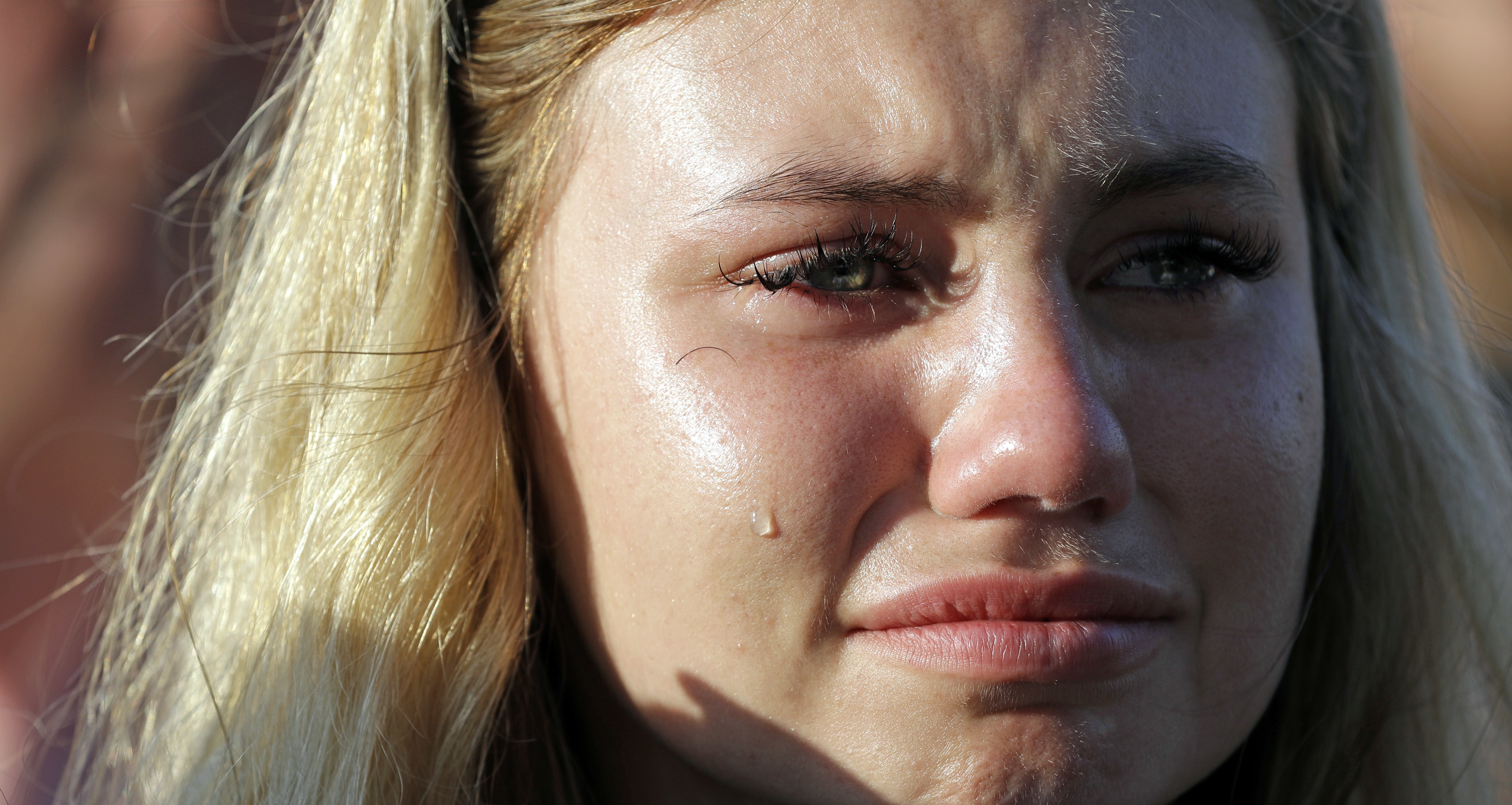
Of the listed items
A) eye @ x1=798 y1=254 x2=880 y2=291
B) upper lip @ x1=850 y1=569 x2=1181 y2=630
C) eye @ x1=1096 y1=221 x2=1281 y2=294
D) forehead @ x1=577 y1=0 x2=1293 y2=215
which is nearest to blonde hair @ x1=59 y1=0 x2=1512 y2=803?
forehead @ x1=577 y1=0 x2=1293 y2=215

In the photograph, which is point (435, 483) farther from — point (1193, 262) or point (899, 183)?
point (1193, 262)

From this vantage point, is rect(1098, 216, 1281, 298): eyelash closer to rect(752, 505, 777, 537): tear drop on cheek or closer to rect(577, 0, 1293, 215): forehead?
rect(577, 0, 1293, 215): forehead

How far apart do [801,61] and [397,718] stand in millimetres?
917

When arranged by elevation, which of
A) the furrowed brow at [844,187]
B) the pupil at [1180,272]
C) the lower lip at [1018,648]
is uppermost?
the pupil at [1180,272]

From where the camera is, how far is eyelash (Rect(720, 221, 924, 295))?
1341mm

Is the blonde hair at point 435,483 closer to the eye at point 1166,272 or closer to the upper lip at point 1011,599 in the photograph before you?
the eye at point 1166,272

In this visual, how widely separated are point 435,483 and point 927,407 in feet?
2.09

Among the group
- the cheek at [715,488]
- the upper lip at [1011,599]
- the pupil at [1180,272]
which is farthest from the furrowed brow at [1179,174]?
the upper lip at [1011,599]

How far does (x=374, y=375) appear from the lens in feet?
4.88

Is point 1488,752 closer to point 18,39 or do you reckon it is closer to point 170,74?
point 170,74

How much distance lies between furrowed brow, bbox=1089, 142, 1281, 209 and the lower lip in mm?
494

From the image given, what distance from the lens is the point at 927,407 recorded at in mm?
1304

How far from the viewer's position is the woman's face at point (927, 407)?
1283 mm

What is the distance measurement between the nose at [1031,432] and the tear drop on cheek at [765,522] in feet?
0.58
